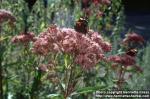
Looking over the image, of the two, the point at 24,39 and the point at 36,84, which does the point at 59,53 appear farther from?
the point at 24,39

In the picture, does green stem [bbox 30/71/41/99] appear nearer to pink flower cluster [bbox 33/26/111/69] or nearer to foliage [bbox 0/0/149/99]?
foliage [bbox 0/0/149/99]

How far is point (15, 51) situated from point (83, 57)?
3.16 metres

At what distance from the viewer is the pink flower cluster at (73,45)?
126 inches

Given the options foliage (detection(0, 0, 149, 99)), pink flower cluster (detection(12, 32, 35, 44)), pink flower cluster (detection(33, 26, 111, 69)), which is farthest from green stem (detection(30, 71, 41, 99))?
pink flower cluster (detection(12, 32, 35, 44))

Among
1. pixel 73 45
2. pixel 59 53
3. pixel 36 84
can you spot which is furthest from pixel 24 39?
pixel 73 45

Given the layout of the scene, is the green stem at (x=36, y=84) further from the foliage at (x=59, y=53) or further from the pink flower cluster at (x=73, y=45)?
the pink flower cluster at (x=73, y=45)

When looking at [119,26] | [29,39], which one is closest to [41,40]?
[29,39]

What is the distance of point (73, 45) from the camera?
126 inches

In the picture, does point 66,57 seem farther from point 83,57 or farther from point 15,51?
point 15,51

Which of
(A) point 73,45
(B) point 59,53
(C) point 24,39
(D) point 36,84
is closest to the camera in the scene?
(A) point 73,45

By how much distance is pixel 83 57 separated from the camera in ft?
10.5

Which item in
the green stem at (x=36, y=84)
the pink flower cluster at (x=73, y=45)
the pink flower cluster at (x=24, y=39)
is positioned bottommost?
the green stem at (x=36, y=84)

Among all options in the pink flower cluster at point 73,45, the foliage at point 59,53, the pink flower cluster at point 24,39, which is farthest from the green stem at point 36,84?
the pink flower cluster at point 24,39

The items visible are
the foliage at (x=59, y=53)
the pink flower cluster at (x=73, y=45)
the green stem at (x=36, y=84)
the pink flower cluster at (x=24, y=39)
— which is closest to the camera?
the pink flower cluster at (x=73, y=45)
